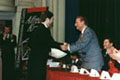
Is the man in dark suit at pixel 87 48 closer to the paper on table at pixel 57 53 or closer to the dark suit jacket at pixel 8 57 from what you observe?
the paper on table at pixel 57 53

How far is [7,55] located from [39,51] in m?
2.07

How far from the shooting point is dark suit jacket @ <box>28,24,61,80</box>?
3621mm

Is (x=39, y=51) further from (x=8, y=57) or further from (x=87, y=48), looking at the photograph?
(x=8, y=57)

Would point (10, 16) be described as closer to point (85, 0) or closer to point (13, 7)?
point (13, 7)

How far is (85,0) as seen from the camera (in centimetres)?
559

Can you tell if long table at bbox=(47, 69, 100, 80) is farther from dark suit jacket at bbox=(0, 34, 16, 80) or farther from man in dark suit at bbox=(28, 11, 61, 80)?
dark suit jacket at bbox=(0, 34, 16, 80)


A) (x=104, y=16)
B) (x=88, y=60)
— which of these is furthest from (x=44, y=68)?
(x=104, y=16)

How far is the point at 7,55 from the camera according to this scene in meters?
5.54

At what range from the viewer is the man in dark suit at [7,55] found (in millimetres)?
5469

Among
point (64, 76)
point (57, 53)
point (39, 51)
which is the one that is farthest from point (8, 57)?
point (64, 76)

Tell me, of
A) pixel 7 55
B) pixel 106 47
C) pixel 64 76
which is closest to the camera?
pixel 64 76

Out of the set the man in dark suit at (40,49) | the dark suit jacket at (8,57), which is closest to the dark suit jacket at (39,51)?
the man in dark suit at (40,49)

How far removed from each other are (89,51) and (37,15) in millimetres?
2041

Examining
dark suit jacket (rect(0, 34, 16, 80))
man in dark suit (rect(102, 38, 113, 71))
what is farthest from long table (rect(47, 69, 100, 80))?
dark suit jacket (rect(0, 34, 16, 80))
